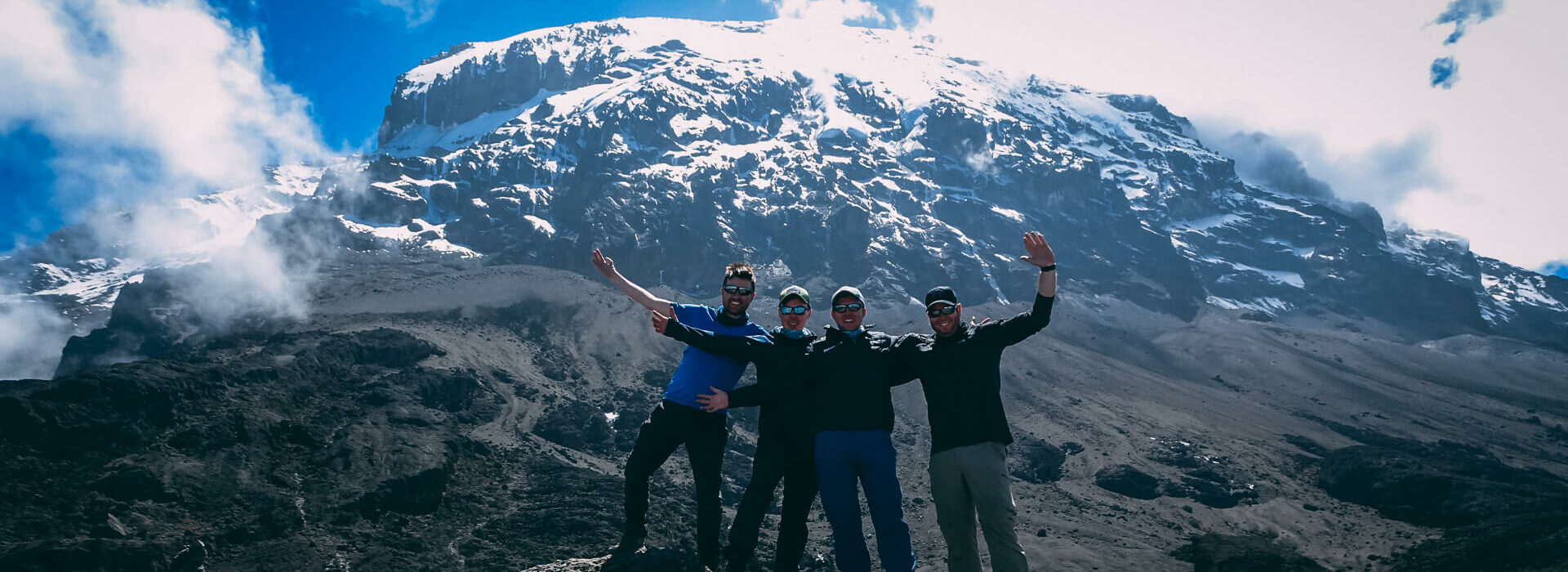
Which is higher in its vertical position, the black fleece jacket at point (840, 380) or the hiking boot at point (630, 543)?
the black fleece jacket at point (840, 380)

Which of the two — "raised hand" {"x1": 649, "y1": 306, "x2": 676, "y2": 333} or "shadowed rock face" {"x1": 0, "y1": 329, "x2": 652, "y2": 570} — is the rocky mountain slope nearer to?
"shadowed rock face" {"x1": 0, "y1": 329, "x2": 652, "y2": 570}

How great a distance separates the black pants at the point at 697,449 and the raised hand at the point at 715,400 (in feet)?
1.66

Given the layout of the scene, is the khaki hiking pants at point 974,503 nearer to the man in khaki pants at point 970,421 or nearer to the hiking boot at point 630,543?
the man in khaki pants at point 970,421

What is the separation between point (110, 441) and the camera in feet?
223

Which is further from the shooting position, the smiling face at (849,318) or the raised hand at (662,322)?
the raised hand at (662,322)

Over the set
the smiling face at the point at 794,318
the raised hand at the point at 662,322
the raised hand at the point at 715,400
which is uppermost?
the smiling face at the point at 794,318

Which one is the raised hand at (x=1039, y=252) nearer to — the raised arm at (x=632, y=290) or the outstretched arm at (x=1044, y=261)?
the outstretched arm at (x=1044, y=261)

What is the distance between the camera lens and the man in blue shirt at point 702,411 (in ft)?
29.4

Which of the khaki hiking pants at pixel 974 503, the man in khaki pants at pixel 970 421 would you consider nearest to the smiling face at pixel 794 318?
the man in khaki pants at pixel 970 421

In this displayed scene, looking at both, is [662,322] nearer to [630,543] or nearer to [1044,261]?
[630,543]

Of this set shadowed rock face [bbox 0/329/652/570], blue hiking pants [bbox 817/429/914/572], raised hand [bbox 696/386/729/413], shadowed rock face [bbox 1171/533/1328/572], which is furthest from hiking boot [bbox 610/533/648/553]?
shadowed rock face [bbox 1171/533/1328/572]

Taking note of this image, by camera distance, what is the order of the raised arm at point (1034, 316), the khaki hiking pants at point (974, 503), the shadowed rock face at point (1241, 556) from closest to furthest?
the khaki hiking pants at point (974, 503)
the raised arm at point (1034, 316)
the shadowed rock face at point (1241, 556)

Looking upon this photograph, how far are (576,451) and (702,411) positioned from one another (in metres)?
92.6

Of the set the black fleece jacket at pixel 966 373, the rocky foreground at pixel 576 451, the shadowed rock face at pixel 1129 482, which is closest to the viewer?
the black fleece jacket at pixel 966 373
